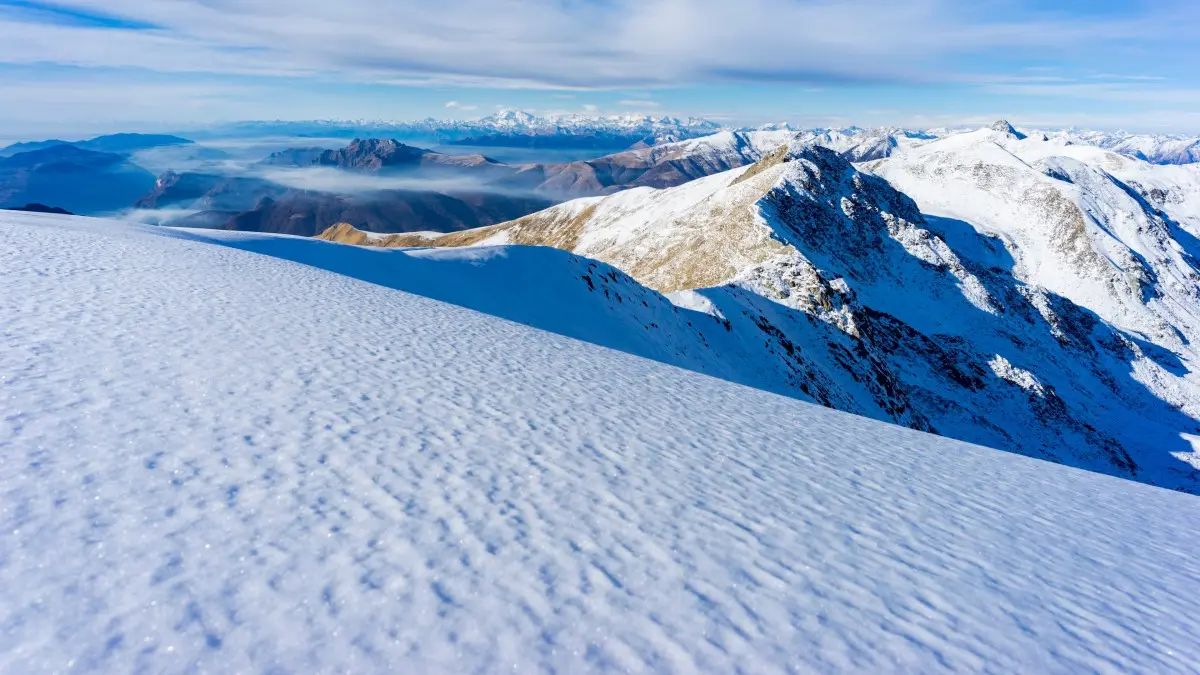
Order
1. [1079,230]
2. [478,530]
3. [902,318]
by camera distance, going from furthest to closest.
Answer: [1079,230], [902,318], [478,530]

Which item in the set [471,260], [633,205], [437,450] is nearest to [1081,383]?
[633,205]

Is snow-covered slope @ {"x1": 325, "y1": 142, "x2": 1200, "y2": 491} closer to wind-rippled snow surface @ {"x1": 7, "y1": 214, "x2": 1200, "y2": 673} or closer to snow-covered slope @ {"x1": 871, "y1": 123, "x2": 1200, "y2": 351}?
snow-covered slope @ {"x1": 871, "y1": 123, "x2": 1200, "y2": 351}

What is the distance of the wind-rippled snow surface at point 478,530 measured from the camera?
4.71 metres

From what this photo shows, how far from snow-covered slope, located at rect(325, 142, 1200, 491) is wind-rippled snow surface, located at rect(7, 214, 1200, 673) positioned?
1416 inches

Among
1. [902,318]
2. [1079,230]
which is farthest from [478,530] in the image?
[1079,230]

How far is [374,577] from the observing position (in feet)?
17.3

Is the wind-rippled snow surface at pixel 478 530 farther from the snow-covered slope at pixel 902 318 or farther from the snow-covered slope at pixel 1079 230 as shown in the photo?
the snow-covered slope at pixel 1079 230

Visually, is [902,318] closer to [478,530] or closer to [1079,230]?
[1079,230]

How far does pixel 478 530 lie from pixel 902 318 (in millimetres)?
102255

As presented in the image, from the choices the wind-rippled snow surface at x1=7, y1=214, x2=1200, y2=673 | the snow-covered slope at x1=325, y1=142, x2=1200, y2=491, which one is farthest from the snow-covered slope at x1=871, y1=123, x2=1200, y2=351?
the wind-rippled snow surface at x1=7, y1=214, x2=1200, y2=673

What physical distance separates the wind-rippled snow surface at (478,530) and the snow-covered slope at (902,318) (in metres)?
36.0

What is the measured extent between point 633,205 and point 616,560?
145 metres

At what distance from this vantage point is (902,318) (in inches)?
3718

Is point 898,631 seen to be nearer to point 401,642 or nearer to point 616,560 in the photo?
point 616,560
